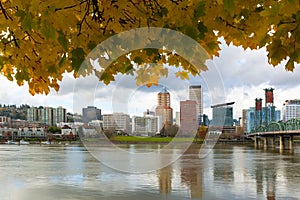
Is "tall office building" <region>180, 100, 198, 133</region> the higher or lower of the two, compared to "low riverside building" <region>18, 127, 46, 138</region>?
higher

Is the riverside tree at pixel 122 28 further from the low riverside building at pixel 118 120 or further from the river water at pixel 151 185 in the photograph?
the river water at pixel 151 185

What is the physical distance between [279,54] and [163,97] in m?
1.93

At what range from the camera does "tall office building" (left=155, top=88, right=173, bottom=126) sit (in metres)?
4.46

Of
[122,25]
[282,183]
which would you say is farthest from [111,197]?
[122,25]

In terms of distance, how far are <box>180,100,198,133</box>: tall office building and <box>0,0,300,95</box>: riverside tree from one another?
29cm

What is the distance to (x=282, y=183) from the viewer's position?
25656mm

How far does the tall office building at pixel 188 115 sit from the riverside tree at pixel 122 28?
0.96ft

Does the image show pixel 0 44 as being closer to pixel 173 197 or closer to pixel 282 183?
pixel 173 197

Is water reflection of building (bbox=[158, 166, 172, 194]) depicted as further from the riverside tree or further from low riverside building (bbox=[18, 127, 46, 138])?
low riverside building (bbox=[18, 127, 46, 138])

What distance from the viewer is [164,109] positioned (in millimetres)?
4566

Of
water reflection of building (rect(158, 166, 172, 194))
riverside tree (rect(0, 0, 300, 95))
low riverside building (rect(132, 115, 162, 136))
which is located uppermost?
riverside tree (rect(0, 0, 300, 95))

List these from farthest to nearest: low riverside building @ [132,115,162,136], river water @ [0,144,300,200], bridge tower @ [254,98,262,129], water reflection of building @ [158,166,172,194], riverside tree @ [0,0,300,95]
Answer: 1. bridge tower @ [254,98,262,129]
2. water reflection of building @ [158,166,172,194]
3. river water @ [0,144,300,200]
4. low riverside building @ [132,115,162,136]
5. riverside tree @ [0,0,300,95]

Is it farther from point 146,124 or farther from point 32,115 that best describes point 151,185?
point 32,115

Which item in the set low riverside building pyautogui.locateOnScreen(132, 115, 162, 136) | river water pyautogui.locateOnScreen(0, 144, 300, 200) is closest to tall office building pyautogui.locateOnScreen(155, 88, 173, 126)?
low riverside building pyautogui.locateOnScreen(132, 115, 162, 136)
